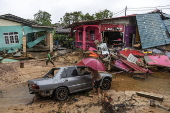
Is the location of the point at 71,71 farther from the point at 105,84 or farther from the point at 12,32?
the point at 12,32

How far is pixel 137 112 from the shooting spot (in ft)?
15.6

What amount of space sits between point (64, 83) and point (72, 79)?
17.3 inches

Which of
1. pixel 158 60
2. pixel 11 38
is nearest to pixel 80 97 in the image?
pixel 158 60

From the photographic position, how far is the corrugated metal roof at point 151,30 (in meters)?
15.2

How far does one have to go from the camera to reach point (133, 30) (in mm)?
17719

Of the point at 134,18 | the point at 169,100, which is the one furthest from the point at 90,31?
the point at 169,100

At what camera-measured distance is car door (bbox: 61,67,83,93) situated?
6027 mm

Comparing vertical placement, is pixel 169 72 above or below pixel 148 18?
below

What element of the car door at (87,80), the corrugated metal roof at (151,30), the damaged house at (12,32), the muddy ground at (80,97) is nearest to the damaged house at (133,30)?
the corrugated metal roof at (151,30)

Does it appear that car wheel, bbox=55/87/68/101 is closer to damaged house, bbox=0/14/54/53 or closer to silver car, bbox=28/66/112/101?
silver car, bbox=28/66/112/101

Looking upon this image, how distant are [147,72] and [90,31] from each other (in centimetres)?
1100

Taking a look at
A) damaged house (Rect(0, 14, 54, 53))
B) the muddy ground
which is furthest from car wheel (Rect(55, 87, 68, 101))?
damaged house (Rect(0, 14, 54, 53))

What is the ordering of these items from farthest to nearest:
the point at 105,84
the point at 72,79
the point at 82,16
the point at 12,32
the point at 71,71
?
1. the point at 82,16
2. the point at 12,32
3. the point at 105,84
4. the point at 71,71
5. the point at 72,79

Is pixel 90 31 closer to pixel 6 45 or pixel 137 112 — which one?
pixel 6 45
